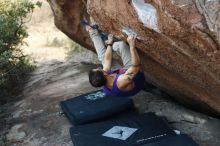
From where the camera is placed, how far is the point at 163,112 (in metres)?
7.02

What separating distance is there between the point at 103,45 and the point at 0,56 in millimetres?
2501

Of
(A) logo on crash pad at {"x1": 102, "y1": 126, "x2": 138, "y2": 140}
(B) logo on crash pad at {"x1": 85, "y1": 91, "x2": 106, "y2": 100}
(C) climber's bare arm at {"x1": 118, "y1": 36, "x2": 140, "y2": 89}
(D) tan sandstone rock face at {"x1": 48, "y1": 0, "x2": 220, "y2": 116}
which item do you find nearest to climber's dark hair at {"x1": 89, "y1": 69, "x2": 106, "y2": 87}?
(C) climber's bare arm at {"x1": 118, "y1": 36, "x2": 140, "y2": 89}

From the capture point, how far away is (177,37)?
4.52m

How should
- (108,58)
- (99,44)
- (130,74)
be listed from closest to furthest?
(130,74) → (108,58) → (99,44)

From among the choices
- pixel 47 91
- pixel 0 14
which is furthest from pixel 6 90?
pixel 0 14

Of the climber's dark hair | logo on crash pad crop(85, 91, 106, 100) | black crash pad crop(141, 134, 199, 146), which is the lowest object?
logo on crash pad crop(85, 91, 106, 100)

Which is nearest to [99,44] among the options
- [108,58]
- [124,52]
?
[124,52]

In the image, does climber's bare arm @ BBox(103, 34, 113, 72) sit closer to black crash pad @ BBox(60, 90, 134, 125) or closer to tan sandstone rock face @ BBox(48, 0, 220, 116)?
tan sandstone rock face @ BBox(48, 0, 220, 116)

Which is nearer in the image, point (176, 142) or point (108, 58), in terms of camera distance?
point (176, 142)

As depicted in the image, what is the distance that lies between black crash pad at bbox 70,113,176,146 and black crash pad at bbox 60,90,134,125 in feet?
0.59

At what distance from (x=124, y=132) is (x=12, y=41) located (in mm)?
4304

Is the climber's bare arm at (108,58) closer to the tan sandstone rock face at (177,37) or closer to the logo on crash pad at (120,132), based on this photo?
the tan sandstone rock face at (177,37)

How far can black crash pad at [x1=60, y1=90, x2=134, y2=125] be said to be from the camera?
6.80m

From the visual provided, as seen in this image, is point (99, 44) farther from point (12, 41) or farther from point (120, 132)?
point (12, 41)
